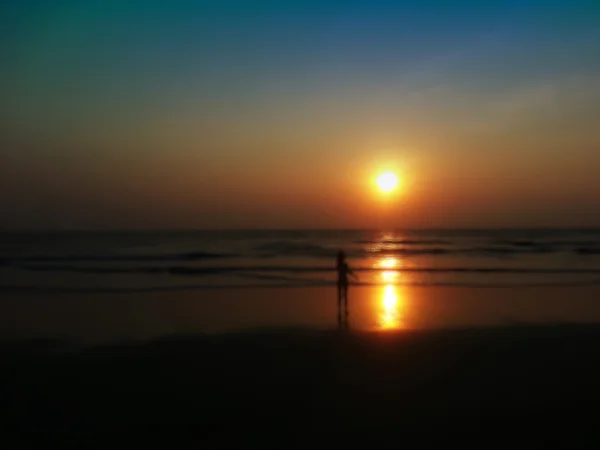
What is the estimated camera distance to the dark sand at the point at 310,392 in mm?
7238

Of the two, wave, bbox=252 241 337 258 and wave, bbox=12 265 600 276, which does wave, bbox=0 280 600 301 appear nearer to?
wave, bbox=12 265 600 276

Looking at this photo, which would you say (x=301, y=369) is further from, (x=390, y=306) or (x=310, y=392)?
(x=390, y=306)

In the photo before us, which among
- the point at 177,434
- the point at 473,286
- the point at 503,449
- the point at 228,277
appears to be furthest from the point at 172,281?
the point at 503,449

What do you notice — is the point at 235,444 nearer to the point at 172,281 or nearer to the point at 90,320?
the point at 90,320

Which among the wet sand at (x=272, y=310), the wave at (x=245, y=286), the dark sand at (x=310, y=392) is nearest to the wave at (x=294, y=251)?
the wave at (x=245, y=286)

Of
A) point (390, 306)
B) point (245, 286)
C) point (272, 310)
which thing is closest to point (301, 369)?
point (272, 310)

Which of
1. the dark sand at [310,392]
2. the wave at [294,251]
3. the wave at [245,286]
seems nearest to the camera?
the dark sand at [310,392]

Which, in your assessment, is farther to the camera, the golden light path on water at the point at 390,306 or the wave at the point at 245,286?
the wave at the point at 245,286

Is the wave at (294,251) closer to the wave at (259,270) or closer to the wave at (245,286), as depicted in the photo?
the wave at (259,270)

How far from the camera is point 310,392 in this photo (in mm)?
8867

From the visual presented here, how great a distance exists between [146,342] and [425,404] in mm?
6738

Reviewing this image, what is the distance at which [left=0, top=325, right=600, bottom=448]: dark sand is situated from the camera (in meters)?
→ 7.24

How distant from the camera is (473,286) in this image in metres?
23.4

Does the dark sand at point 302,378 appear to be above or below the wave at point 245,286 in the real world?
below
